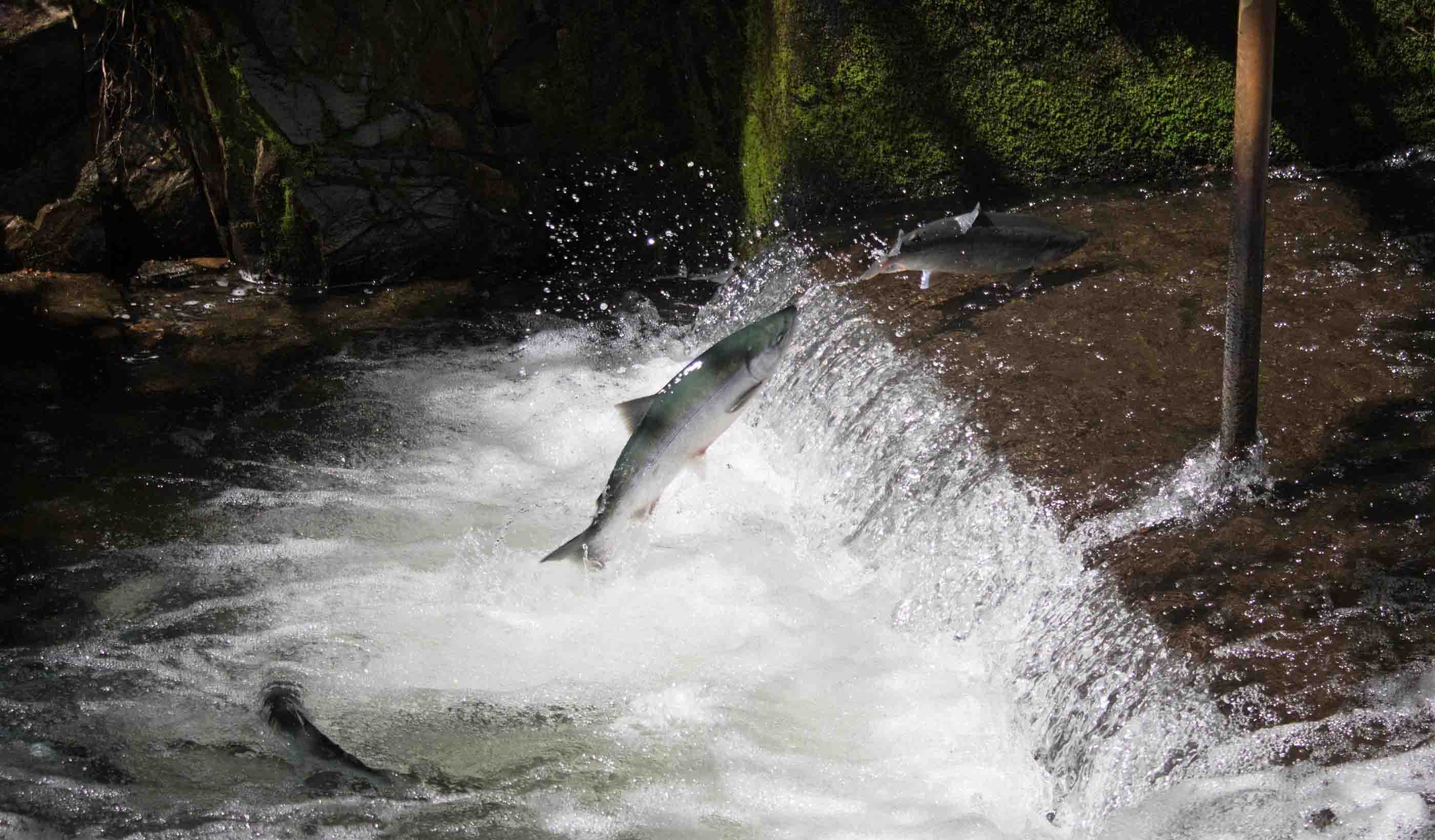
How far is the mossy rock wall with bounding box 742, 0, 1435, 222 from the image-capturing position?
211 inches

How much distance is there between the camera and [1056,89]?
216 inches

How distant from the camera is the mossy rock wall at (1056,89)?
535cm

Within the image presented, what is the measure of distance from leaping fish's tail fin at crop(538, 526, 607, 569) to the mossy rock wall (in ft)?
8.48

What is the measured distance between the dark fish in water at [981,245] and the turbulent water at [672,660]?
0.33 m

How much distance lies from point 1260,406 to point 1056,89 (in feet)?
8.00

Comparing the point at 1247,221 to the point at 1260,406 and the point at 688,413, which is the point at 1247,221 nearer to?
the point at 1260,406

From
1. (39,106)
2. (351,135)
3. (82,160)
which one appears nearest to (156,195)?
(82,160)

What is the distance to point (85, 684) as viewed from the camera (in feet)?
11.1

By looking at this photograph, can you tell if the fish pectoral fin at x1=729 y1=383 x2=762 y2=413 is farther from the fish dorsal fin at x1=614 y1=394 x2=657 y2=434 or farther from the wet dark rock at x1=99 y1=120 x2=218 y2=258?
the wet dark rock at x1=99 y1=120 x2=218 y2=258

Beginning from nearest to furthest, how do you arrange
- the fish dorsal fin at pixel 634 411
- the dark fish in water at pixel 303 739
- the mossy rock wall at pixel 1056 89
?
the dark fish in water at pixel 303 739, the fish dorsal fin at pixel 634 411, the mossy rock wall at pixel 1056 89

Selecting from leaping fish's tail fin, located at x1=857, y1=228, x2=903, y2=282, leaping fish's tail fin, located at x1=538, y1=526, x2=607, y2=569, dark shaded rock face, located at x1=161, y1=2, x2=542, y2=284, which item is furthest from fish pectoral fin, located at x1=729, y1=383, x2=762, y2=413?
dark shaded rock face, located at x1=161, y1=2, x2=542, y2=284

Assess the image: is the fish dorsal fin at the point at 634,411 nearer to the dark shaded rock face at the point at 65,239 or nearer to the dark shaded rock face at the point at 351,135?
the dark shaded rock face at the point at 351,135

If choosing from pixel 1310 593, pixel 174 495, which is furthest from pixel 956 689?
pixel 174 495

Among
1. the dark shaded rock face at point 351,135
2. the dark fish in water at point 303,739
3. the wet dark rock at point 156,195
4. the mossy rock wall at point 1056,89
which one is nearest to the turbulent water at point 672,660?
the dark fish in water at point 303,739
